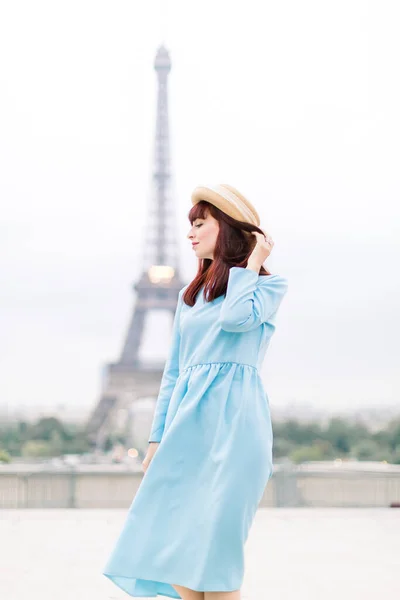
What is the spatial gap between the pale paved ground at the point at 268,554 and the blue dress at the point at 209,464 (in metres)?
1.05

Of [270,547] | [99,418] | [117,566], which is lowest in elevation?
[99,418]

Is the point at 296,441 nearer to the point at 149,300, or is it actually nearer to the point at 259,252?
the point at 149,300

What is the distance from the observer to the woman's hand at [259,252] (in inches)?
59.7

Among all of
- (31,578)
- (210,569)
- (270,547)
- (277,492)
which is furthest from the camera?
(277,492)

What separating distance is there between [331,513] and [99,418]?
14220 mm

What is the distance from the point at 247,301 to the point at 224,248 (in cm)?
13

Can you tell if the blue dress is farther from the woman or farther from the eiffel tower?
the eiffel tower

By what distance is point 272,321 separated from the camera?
156 cm

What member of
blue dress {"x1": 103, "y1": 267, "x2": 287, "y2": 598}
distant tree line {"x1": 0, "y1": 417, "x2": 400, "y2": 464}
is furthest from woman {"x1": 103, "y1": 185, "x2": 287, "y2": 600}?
distant tree line {"x1": 0, "y1": 417, "x2": 400, "y2": 464}

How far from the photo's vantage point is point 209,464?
145 centimetres

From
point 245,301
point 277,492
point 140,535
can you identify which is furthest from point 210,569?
point 277,492

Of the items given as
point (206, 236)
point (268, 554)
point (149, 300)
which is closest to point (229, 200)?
point (206, 236)

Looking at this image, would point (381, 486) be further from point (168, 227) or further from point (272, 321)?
point (168, 227)

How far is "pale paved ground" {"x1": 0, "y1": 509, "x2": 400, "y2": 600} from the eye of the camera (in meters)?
2.50
